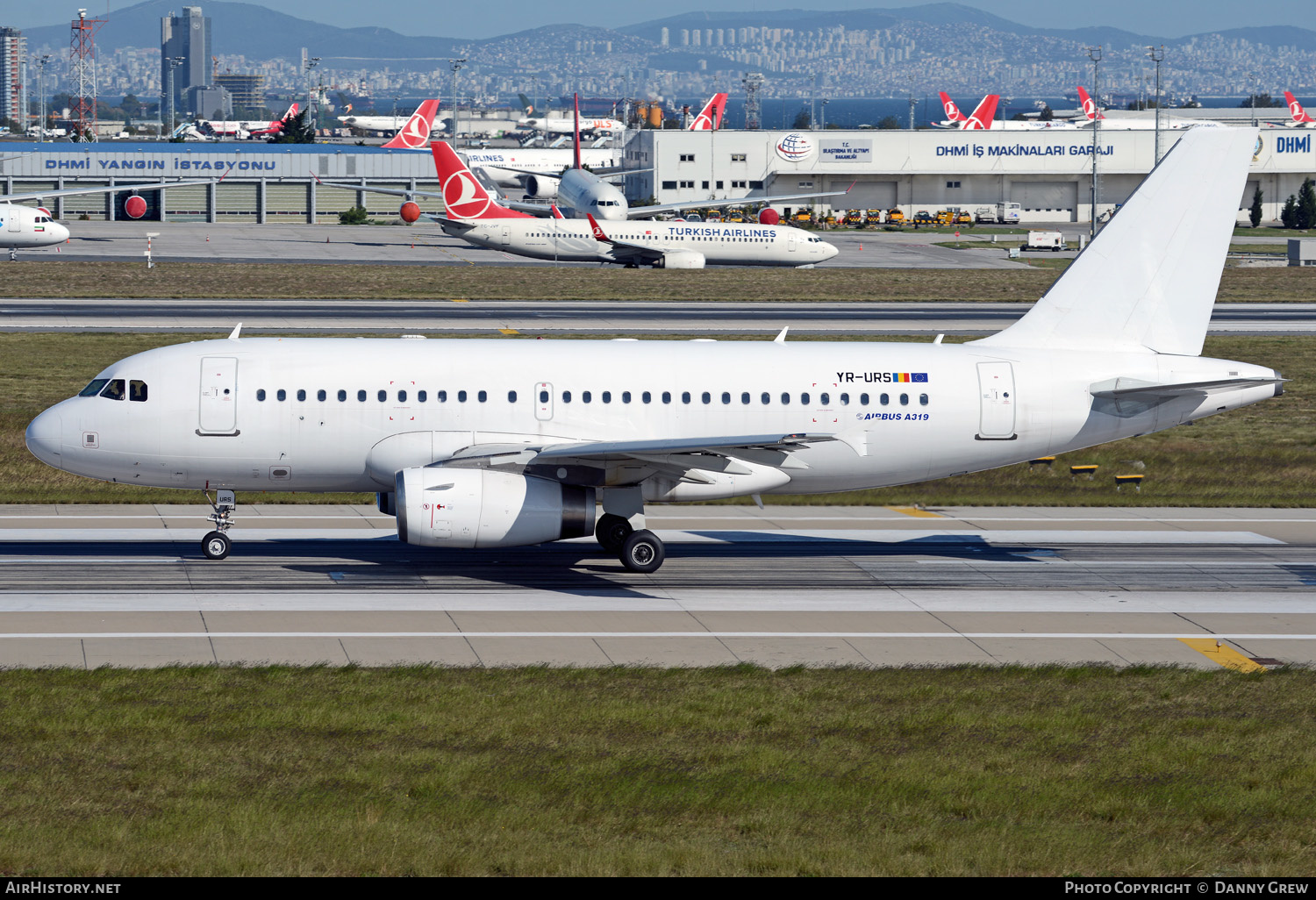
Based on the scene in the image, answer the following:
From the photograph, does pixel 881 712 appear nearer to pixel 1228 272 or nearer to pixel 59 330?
pixel 59 330

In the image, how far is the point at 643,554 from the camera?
2839cm

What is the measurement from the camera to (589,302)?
77.6 m

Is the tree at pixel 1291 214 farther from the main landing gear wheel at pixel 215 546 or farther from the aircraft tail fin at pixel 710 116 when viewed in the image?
the main landing gear wheel at pixel 215 546

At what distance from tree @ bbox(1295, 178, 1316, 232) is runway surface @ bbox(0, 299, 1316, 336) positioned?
222 ft

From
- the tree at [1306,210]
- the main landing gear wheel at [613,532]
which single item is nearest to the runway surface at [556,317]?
the main landing gear wheel at [613,532]

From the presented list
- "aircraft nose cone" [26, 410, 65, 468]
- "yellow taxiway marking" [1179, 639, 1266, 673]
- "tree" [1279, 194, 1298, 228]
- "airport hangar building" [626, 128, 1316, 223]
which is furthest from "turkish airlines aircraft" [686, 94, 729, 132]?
"yellow taxiway marking" [1179, 639, 1266, 673]

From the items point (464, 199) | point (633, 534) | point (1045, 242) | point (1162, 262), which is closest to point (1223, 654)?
point (1162, 262)

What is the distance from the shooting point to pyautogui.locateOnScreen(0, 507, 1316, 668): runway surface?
2319 cm

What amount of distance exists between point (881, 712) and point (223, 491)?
600 inches

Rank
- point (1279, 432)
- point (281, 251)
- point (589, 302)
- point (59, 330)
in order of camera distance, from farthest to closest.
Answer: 1. point (281, 251)
2. point (589, 302)
3. point (59, 330)
4. point (1279, 432)

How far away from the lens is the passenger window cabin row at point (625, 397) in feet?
91.5

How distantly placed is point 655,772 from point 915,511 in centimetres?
2134

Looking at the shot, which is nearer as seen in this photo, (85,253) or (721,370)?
(721,370)

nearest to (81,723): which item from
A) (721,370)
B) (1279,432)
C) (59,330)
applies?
(721,370)
